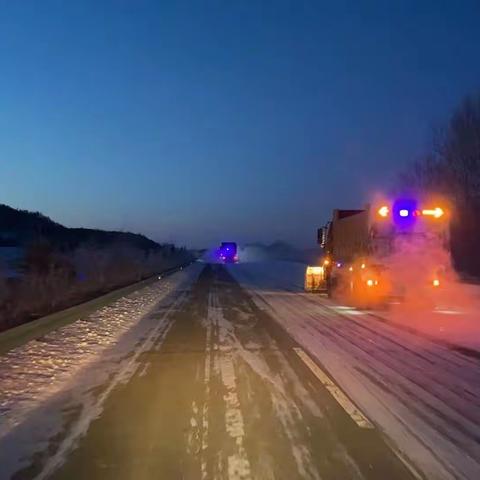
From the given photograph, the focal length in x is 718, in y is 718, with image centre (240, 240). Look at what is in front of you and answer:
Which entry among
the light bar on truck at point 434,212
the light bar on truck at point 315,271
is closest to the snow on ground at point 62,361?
the light bar on truck at point 434,212

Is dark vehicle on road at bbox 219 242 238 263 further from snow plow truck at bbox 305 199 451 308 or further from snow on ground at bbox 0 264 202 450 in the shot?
snow on ground at bbox 0 264 202 450

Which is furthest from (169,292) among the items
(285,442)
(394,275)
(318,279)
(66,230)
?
(66,230)

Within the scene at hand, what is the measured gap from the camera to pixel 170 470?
6.21 meters

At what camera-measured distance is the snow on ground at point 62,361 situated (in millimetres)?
9102

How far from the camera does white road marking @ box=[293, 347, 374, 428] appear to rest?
8094 mm

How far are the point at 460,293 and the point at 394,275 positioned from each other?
693cm

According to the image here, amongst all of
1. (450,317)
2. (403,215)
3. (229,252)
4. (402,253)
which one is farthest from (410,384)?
(229,252)

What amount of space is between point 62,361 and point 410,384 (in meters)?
5.92

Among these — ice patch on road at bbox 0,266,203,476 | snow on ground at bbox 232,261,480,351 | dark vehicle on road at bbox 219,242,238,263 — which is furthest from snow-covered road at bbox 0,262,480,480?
dark vehicle on road at bbox 219,242,238,263

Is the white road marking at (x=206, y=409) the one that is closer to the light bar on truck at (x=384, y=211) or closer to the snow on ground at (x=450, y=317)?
the snow on ground at (x=450, y=317)

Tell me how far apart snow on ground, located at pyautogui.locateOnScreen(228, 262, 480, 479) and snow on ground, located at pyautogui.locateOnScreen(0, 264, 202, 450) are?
375 centimetres

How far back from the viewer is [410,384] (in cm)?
1041

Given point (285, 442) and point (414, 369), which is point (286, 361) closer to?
point (414, 369)

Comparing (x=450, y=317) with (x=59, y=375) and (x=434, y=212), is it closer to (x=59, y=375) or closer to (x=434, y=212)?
(x=434, y=212)
